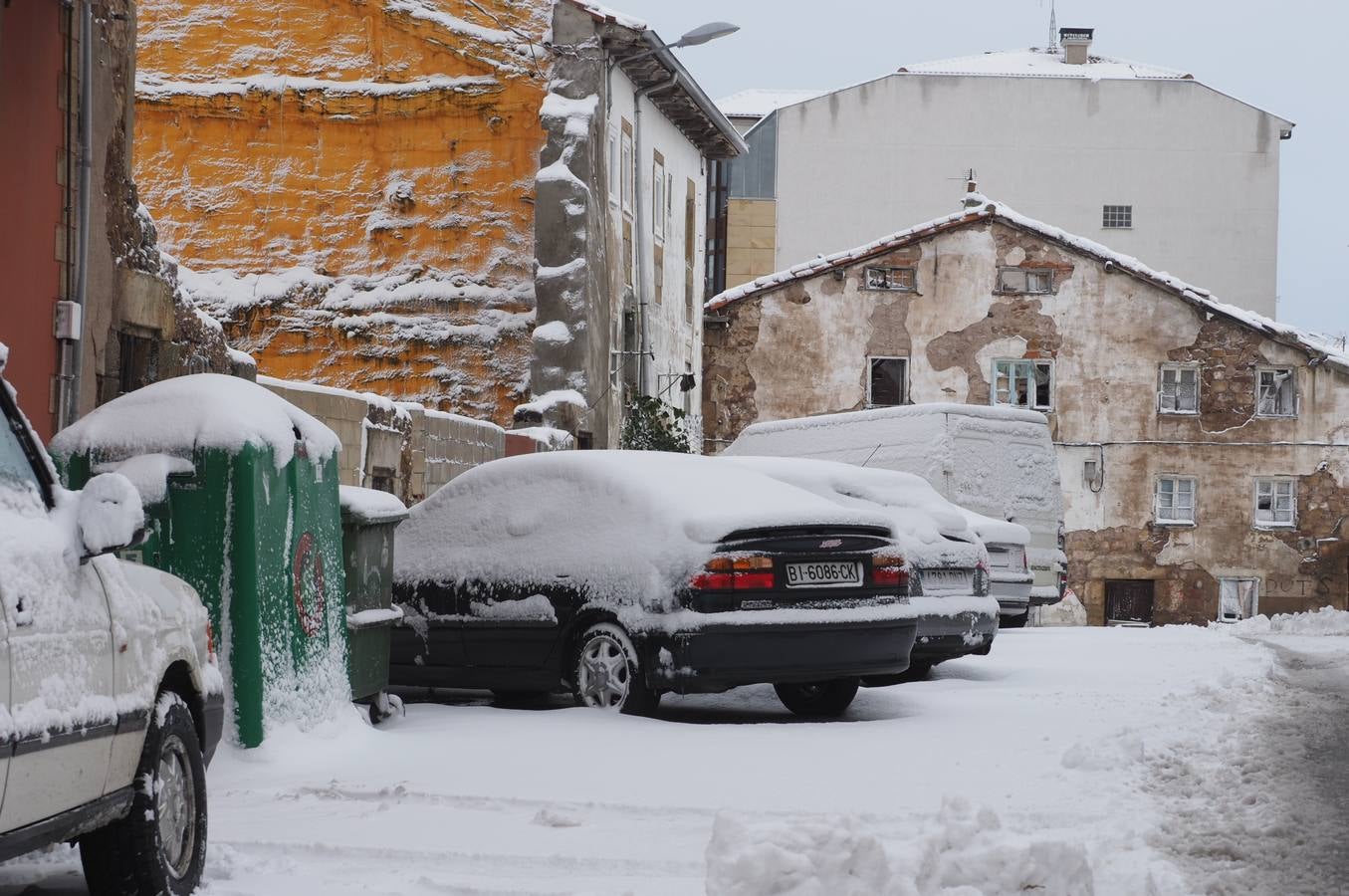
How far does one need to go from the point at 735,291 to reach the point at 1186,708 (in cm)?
3052

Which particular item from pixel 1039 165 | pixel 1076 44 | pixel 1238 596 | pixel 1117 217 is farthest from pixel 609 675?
pixel 1076 44

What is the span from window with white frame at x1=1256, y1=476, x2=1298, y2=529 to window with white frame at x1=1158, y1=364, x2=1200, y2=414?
88.6 inches

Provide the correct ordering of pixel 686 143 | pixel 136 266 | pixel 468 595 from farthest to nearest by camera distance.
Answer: pixel 686 143 → pixel 136 266 → pixel 468 595

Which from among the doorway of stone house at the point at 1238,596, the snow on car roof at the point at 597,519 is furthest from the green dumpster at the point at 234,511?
the doorway of stone house at the point at 1238,596

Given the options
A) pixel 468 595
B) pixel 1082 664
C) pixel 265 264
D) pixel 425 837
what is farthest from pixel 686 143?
pixel 425 837

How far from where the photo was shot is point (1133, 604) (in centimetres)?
4191

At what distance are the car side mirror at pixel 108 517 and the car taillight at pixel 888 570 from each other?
5966 millimetres

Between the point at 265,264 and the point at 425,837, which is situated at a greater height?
the point at 265,264

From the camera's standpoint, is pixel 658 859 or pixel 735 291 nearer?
pixel 658 859

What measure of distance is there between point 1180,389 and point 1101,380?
5.62 ft

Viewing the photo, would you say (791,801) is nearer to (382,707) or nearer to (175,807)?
(175,807)

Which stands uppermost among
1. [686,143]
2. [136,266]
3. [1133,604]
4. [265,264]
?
[686,143]

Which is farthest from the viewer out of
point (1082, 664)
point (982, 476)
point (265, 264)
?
point (265, 264)

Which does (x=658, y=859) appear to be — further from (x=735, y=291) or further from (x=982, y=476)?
(x=735, y=291)
